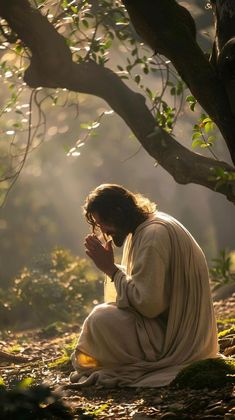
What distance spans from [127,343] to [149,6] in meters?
2.75

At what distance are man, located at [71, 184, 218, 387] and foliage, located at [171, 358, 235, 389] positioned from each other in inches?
13.1

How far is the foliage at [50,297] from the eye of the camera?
14055mm

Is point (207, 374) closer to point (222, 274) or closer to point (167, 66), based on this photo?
point (167, 66)

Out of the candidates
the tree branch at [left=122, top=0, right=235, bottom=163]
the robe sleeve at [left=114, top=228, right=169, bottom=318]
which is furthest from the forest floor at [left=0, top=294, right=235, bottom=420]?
the tree branch at [left=122, top=0, right=235, bottom=163]

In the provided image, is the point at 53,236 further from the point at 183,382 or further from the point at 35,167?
the point at 183,382

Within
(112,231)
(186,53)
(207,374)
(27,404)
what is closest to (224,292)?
(112,231)

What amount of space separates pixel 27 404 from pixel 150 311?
263 centimetres

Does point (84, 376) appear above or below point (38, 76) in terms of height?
below

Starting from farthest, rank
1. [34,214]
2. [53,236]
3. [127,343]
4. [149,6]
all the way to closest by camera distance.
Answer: [53,236], [34,214], [127,343], [149,6]

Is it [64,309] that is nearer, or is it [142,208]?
[142,208]

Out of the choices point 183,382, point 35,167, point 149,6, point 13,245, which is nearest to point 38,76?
point 149,6

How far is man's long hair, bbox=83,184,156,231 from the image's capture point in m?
6.14

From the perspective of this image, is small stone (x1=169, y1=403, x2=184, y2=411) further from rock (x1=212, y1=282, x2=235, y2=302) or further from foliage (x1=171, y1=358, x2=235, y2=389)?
rock (x1=212, y1=282, x2=235, y2=302)

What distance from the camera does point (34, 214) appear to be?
96.8ft
